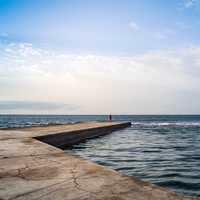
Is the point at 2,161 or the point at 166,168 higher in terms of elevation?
the point at 2,161

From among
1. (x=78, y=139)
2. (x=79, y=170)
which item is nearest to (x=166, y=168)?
(x=79, y=170)

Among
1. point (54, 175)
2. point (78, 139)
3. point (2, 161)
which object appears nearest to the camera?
point (54, 175)

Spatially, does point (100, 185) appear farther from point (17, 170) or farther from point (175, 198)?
point (17, 170)

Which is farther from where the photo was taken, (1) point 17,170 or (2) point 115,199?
(1) point 17,170

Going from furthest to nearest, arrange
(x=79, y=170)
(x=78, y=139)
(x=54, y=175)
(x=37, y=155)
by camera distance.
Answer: (x=78, y=139) < (x=37, y=155) < (x=79, y=170) < (x=54, y=175)

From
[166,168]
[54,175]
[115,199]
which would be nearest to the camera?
[115,199]

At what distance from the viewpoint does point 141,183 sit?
3.53m

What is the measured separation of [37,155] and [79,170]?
1887 millimetres

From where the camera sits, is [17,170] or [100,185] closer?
[100,185]

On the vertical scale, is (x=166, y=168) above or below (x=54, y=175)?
below

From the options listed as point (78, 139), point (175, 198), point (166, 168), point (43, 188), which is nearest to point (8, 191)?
point (43, 188)

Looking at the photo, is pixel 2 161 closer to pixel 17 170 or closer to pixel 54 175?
pixel 17 170

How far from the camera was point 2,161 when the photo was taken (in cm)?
503

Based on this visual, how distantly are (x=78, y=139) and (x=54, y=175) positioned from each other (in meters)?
11.0
